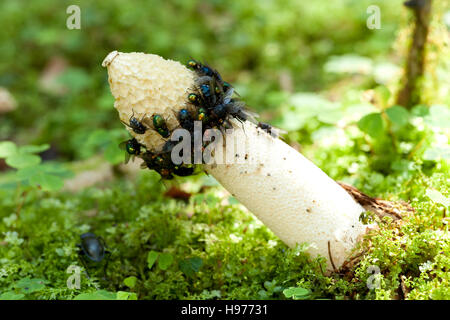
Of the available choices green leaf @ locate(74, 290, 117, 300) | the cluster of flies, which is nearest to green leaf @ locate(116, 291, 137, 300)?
green leaf @ locate(74, 290, 117, 300)

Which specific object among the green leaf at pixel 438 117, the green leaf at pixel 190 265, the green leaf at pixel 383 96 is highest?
the green leaf at pixel 383 96

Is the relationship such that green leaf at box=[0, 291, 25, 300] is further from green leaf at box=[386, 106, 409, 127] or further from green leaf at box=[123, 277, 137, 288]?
green leaf at box=[386, 106, 409, 127]

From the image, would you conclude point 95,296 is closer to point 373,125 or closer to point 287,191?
point 287,191

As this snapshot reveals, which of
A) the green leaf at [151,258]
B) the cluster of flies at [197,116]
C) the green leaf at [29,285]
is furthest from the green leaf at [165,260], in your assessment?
the green leaf at [29,285]

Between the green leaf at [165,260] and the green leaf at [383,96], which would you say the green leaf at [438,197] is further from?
the green leaf at [165,260]

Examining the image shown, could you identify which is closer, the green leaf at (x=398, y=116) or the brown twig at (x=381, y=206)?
the brown twig at (x=381, y=206)
